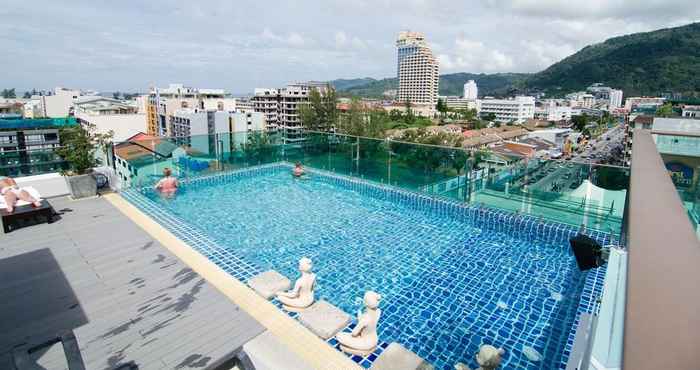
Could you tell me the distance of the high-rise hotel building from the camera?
428ft

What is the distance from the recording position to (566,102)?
11738 centimetres

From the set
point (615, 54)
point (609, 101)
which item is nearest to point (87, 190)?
point (609, 101)

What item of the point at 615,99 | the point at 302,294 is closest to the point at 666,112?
the point at 302,294

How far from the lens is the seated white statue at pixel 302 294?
13.0ft

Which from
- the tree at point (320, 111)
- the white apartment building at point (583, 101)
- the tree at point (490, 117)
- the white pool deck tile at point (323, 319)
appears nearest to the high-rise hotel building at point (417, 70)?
the tree at point (490, 117)

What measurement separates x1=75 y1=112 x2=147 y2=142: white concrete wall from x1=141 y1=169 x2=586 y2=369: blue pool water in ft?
197

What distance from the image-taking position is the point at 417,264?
5.61 m

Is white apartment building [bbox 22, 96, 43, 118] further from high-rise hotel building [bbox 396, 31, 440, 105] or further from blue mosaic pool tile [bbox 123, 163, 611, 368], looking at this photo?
high-rise hotel building [bbox 396, 31, 440, 105]

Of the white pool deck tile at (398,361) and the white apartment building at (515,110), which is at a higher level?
the white apartment building at (515,110)

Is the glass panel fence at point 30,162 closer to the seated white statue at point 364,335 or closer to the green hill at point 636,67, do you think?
the seated white statue at point 364,335

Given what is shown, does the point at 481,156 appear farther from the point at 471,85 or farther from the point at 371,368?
the point at 471,85

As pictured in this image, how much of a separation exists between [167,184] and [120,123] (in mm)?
63703

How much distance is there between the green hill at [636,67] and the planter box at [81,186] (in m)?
66.0

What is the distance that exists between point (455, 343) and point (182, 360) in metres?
2.65
